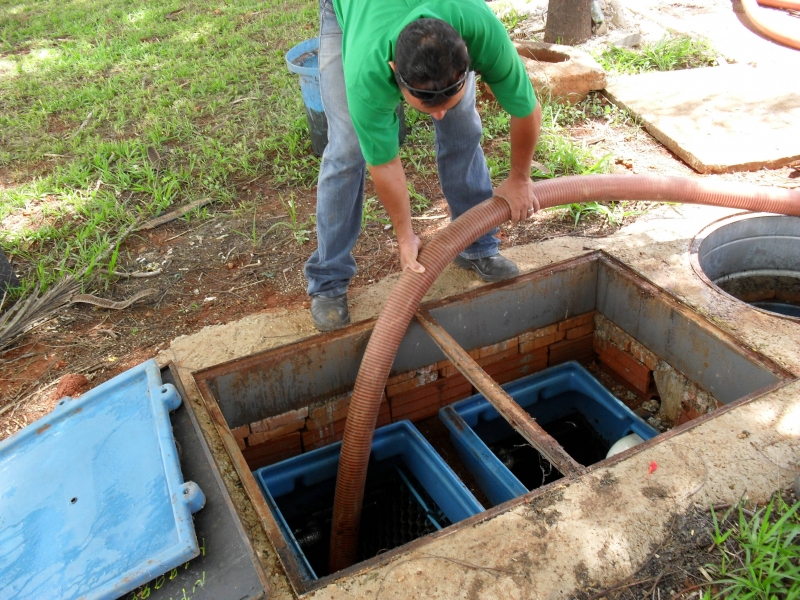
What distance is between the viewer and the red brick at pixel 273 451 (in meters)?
2.79

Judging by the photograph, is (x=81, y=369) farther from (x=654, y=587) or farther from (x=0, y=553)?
(x=654, y=587)

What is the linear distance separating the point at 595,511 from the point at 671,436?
40 cm

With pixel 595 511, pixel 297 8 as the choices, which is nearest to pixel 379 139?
pixel 595 511

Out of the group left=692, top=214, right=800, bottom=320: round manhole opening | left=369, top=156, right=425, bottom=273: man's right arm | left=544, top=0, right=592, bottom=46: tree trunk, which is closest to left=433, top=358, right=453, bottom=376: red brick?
left=369, top=156, right=425, bottom=273: man's right arm

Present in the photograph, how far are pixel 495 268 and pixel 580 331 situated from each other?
0.65 meters

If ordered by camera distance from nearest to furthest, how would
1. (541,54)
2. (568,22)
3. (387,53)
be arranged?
(387,53)
(541,54)
(568,22)

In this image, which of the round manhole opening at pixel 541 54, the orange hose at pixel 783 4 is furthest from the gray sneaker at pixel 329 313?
the orange hose at pixel 783 4

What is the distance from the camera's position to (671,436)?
2.04 metres

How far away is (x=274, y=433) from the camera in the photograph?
2.78 meters

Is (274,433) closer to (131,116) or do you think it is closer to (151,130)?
(151,130)

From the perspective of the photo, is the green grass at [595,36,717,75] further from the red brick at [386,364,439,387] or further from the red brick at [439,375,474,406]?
the red brick at [386,364,439,387]

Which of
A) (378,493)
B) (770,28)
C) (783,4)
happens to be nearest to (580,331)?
(378,493)

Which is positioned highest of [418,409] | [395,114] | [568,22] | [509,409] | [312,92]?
[395,114]

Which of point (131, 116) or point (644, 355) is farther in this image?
point (131, 116)
